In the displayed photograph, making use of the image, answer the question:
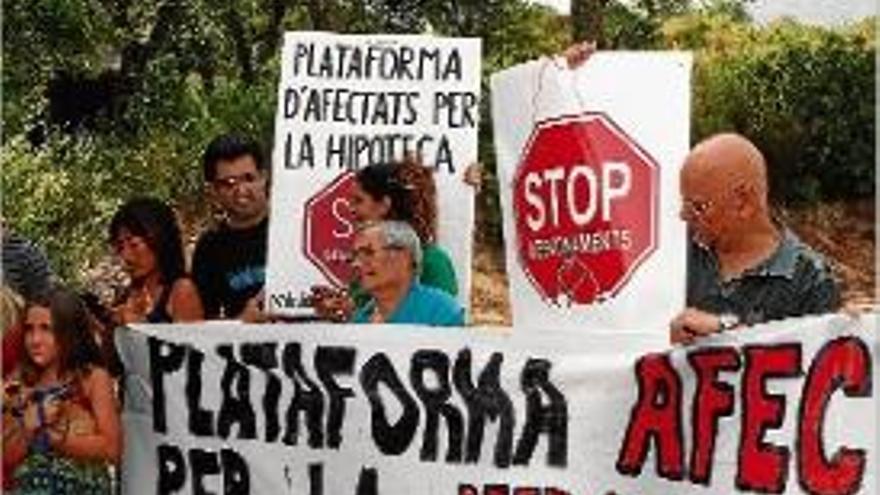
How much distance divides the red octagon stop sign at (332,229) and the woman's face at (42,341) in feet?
6.55

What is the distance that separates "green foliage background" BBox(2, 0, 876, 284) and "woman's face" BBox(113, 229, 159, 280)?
10.5 meters

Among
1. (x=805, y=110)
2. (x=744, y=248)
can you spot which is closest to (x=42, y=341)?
(x=744, y=248)

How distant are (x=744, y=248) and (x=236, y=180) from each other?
85.7 inches

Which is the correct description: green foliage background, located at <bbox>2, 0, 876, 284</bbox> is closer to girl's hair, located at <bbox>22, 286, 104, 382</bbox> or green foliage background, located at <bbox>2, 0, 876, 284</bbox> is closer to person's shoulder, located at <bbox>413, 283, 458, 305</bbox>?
girl's hair, located at <bbox>22, 286, 104, 382</bbox>

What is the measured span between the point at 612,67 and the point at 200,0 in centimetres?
1413

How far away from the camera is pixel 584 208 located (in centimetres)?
682

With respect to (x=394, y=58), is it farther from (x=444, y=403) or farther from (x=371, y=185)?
(x=444, y=403)

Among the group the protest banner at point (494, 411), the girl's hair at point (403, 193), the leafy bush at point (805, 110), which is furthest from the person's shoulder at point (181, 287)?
the leafy bush at point (805, 110)

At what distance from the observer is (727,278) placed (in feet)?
17.5

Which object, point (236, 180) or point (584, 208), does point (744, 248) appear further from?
point (236, 180)

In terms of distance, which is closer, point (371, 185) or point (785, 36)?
point (371, 185)

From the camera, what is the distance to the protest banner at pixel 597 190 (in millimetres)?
6629

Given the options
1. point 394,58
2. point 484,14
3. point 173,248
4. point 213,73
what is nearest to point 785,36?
point 484,14

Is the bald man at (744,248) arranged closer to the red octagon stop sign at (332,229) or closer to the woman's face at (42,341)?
the woman's face at (42,341)
